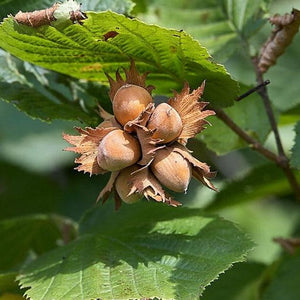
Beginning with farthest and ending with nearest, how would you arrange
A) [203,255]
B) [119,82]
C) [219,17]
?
1. [219,17]
2. [203,255]
3. [119,82]

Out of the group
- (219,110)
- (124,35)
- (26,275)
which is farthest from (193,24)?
(26,275)

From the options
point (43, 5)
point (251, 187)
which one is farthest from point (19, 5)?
point (251, 187)

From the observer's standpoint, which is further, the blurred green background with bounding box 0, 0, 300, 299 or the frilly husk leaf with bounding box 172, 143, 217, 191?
the blurred green background with bounding box 0, 0, 300, 299

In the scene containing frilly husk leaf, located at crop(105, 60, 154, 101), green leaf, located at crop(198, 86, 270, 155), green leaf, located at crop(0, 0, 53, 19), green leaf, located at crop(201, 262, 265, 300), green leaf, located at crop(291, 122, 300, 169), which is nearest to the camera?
frilly husk leaf, located at crop(105, 60, 154, 101)

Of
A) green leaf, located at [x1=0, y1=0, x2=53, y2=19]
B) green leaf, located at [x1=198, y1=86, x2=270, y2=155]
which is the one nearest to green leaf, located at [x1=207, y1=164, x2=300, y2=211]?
green leaf, located at [x1=198, y1=86, x2=270, y2=155]

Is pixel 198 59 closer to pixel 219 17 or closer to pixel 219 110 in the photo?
pixel 219 110

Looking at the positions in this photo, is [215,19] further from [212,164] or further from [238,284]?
[238,284]

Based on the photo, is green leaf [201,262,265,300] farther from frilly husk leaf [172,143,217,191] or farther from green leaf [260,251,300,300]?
frilly husk leaf [172,143,217,191]
